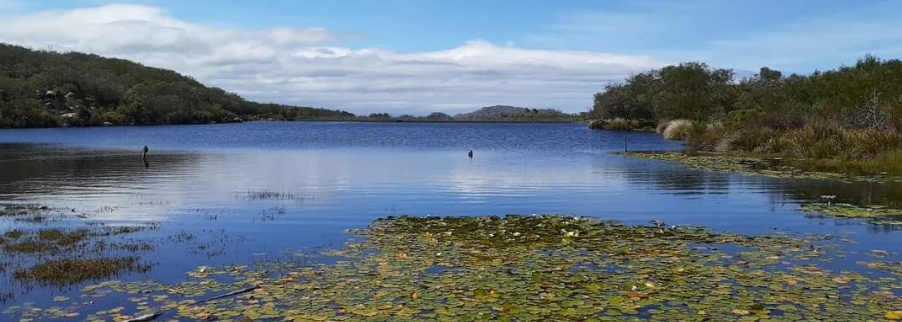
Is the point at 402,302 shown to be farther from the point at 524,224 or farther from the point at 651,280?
the point at 524,224

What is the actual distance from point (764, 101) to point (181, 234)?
310 feet

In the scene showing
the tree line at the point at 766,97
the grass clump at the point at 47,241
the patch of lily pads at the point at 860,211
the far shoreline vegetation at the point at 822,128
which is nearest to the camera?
the grass clump at the point at 47,241

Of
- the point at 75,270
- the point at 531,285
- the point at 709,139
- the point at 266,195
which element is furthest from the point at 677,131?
the point at 75,270

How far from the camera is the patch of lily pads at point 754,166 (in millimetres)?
36000

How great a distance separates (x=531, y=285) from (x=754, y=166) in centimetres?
3652

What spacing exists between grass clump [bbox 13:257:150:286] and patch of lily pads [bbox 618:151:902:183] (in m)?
33.5

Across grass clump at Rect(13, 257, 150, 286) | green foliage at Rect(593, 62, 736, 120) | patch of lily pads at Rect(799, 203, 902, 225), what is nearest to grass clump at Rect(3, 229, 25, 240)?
grass clump at Rect(13, 257, 150, 286)

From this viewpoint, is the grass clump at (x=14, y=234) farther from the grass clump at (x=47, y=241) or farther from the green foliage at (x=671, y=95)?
the green foliage at (x=671, y=95)

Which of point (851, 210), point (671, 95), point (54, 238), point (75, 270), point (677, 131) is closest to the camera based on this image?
point (75, 270)

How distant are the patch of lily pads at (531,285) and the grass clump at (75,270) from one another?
36.4 inches

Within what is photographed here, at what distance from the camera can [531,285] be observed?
13.6 meters

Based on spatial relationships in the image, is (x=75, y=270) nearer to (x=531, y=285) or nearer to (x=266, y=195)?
(x=531, y=285)

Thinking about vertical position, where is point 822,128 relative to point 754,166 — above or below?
above

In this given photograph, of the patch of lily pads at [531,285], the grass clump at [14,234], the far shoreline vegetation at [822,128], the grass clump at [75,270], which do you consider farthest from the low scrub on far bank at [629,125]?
the grass clump at [75,270]
